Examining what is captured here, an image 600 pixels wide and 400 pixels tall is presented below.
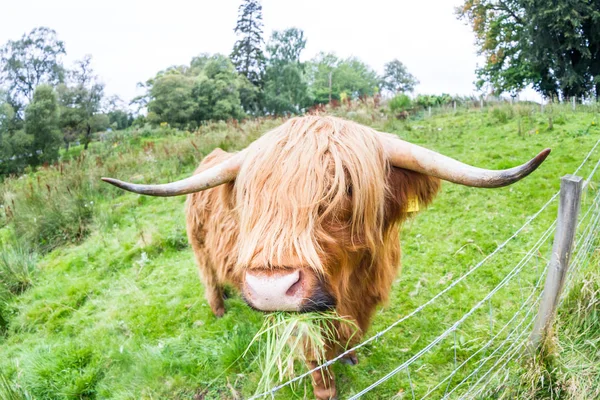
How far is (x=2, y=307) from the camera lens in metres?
4.94

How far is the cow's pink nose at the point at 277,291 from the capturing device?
1.40 m

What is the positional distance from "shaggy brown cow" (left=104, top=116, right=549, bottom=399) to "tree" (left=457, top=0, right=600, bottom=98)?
63.0 ft

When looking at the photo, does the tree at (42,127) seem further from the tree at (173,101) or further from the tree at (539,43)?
the tree at (539,43)

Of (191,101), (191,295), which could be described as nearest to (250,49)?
(191,101)

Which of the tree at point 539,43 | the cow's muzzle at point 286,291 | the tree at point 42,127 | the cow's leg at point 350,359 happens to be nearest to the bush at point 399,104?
the tree at point 539,43

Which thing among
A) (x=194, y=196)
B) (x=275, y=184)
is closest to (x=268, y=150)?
(x=275, y=184)

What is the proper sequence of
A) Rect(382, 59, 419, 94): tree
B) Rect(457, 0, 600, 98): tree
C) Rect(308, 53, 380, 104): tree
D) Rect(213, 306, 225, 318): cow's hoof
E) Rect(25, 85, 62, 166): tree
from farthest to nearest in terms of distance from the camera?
Rect(382, 59, 419, 94): tree → Rect(308, 53, 380, 104): tree → Rect(25, 85, 62, 166): tree → Rect(457, 0, 600, 98): tree → Rect(213, 306, 225, 318): cow's hoof

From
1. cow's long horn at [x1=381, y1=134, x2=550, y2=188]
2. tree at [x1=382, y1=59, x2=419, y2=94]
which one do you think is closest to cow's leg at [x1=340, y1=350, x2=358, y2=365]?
cow's long horn at [x1=381, y1=134, x2=550, y2=188]

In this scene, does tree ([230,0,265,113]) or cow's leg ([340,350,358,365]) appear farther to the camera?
tree ([230,0,265,113])

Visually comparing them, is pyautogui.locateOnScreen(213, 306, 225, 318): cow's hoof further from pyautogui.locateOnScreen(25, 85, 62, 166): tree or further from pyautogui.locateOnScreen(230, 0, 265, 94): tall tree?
pyautogui.locateOnScreen(230, 0, 265, 94): tall tree

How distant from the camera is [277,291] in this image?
55.0 inches

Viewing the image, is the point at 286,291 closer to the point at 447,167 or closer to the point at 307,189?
the point at 307,189

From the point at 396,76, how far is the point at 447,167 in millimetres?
81638

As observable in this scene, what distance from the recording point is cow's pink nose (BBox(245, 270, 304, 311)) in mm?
1399
